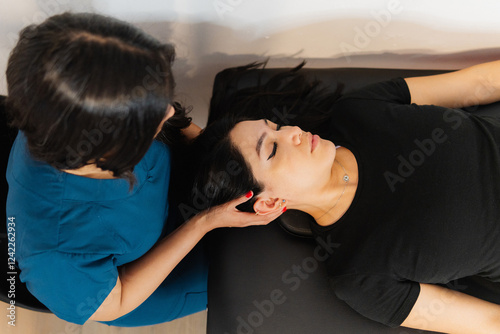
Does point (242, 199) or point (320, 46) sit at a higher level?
point (320, 46)

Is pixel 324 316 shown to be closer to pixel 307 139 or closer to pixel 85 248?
pixel 307 139

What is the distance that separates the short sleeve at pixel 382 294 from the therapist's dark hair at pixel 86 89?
72cm

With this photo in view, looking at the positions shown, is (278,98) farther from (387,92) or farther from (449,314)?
(449,314)

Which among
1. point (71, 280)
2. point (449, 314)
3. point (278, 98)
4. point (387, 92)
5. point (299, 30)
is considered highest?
point (299, 30)

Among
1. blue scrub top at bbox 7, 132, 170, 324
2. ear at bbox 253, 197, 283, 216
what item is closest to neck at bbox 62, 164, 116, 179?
blue scrub top at bbox 7, 132, 170, 324

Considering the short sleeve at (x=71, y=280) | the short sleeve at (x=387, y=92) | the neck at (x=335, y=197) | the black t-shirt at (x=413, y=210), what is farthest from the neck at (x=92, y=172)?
the short sleeve at (x=387, y=92)

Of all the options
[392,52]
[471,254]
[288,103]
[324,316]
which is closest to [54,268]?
[324,316]

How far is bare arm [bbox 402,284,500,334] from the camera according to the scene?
3.79 feet

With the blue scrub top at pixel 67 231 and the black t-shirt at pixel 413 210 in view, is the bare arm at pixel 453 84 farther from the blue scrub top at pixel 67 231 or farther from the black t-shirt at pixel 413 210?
the blue scrub top at pixel 67 231

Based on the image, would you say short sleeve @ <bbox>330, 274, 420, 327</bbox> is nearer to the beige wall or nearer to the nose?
the nose

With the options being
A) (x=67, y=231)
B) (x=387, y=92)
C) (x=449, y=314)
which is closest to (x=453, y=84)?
(x=387, y=92)

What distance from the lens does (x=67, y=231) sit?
2.94 feet

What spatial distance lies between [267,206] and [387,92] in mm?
544

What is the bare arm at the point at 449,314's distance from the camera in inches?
45.5
